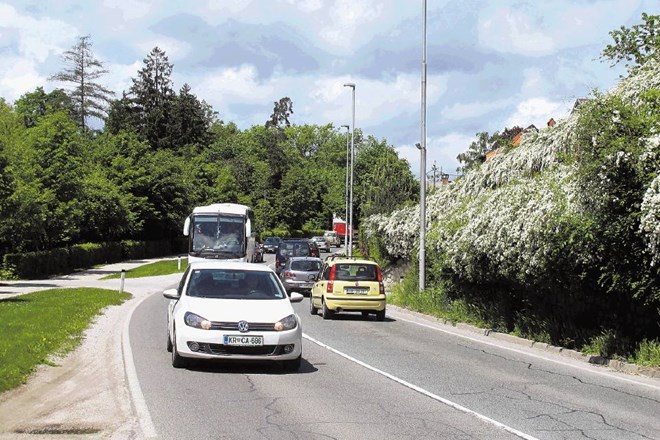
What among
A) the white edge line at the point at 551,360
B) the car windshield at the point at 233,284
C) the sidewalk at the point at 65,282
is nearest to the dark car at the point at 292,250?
the sidewalk at the point at 65,282

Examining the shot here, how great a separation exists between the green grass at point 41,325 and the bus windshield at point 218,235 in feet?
15.5

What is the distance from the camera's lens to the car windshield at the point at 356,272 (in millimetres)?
23797

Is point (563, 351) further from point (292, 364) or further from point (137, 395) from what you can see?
point (137, 395)

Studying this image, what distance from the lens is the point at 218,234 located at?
36094mm

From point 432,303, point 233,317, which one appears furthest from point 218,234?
point 233,317

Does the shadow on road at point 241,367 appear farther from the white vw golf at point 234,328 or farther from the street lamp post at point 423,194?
the street lamp post at point 423,194

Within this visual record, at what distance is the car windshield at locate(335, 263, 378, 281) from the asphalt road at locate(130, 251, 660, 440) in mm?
6616

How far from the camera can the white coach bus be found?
35688 millimetres

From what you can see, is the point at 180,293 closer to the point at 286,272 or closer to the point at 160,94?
the point at 286,272

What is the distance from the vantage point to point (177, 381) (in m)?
11.5

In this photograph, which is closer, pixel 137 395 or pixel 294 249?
pixel 137 395

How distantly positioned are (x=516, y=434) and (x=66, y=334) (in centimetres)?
1131

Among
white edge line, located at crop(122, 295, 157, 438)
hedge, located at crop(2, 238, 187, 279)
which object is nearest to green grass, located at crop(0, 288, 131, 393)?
white edge line, located at crop(122, 295, 157, 438)

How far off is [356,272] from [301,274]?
10.1 meters
